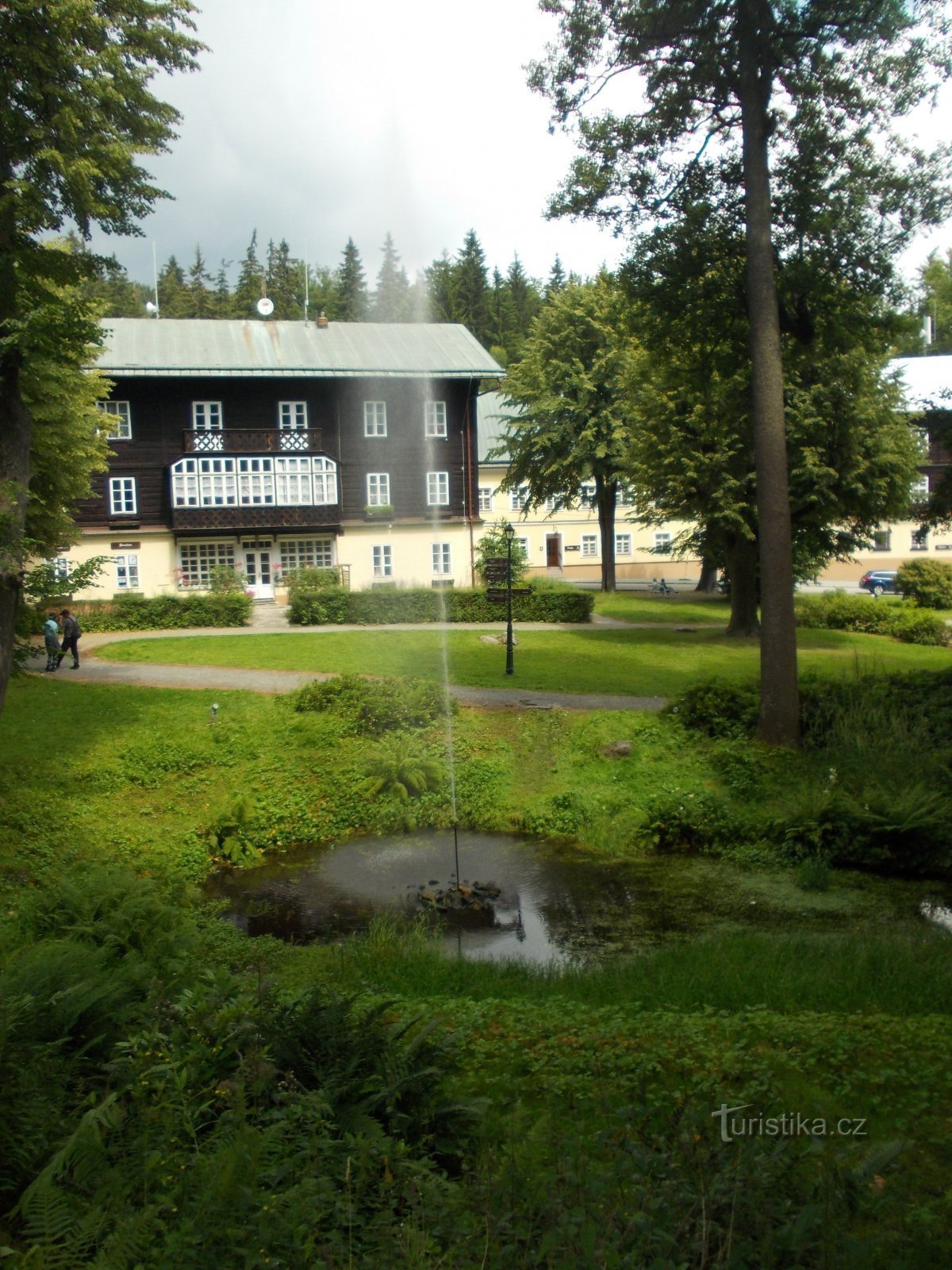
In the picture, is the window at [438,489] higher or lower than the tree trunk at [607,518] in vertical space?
higher

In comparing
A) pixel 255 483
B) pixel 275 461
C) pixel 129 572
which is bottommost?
pixel 129 572

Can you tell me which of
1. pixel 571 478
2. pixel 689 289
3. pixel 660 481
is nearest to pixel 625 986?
pixel 689 289

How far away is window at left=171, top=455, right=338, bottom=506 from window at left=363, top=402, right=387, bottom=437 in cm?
303

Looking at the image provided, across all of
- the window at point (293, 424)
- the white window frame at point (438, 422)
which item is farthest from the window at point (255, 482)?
the white window frame at point (438, 422)

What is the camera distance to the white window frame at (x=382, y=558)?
4681 centimetres

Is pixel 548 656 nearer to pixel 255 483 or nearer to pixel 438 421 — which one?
pixel 255 483

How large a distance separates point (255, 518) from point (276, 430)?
12.5ft

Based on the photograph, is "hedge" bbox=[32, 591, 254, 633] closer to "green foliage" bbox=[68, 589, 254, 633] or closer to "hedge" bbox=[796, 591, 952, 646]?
"green foliage" bbox=[68, 589, 254, 633]

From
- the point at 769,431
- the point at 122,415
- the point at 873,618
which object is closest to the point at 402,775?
the point at 769,431

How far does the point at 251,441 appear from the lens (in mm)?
44906

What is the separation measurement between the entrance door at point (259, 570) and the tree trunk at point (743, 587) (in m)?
21.0

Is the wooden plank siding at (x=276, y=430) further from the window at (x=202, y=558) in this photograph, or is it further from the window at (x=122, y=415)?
the window at (x=202, y=558)

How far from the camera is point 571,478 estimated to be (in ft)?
145

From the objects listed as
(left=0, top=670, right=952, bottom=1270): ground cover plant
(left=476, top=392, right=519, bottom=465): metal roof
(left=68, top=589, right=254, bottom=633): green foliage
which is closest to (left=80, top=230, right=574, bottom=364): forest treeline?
(left=476, top=392, right=519, bottom=465): metal roof
